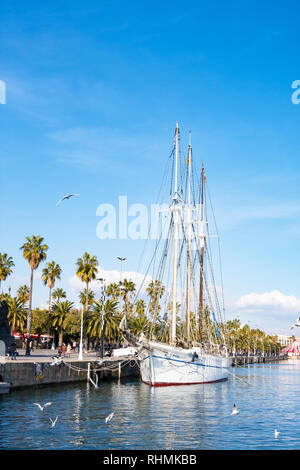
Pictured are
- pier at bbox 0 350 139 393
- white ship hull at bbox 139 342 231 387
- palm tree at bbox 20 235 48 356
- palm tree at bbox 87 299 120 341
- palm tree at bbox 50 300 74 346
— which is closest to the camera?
pier at bbox 0 350 139 393

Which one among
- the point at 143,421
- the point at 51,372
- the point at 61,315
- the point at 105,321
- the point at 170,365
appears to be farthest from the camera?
the point at 61,315

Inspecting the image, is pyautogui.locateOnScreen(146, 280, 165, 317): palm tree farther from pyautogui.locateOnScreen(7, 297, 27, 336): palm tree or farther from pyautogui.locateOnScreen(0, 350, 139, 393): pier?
pyautogui.locateOnScreen(7, 297, 27, 336): palm tree

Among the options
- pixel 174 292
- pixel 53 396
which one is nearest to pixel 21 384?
pixel 53 396

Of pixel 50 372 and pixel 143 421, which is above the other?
pixel 50 372

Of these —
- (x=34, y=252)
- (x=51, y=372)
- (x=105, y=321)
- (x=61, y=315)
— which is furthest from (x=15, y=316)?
(x=51, y=372)

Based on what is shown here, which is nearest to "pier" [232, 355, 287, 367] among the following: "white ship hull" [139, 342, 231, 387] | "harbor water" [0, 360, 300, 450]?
"white ship hull" [139, 342, 231, 387]

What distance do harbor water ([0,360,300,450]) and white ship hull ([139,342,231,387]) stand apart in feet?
15.2

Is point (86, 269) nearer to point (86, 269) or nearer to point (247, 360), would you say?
point (86, 269)

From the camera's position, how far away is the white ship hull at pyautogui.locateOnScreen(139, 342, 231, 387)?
46.1 meters

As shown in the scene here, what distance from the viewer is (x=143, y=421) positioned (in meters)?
26.9

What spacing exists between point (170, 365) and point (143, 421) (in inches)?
820

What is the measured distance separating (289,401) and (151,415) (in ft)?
57.9

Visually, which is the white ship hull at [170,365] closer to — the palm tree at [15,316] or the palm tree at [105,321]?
the palm tree at [105,321]
